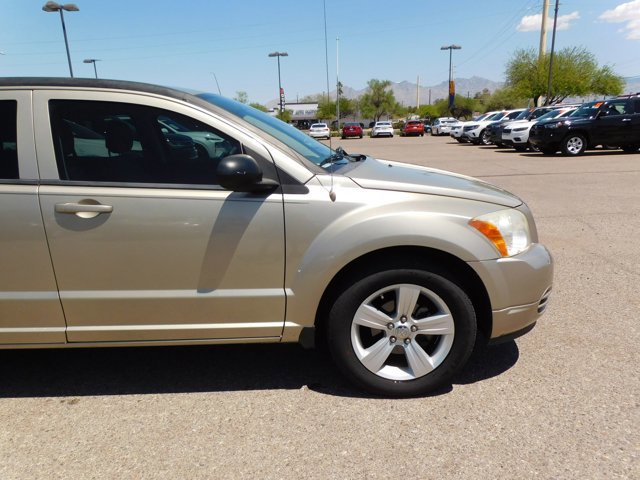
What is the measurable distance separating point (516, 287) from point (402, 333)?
0.67m

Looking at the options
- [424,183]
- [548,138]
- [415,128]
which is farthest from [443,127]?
[424,183]

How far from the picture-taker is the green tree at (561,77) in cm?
4644

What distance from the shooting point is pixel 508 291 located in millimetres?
2660

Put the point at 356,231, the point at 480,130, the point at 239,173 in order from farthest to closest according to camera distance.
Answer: the point at 480,130
the point at 356,231
the point at 239,173

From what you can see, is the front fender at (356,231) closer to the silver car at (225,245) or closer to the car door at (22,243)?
the silver car at (225,245)

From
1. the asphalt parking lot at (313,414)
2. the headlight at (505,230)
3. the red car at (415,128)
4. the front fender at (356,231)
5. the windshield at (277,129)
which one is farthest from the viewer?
the red car at (415,128)

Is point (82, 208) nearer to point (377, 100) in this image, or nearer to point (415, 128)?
point (415, 128)

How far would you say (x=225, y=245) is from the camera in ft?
8.38

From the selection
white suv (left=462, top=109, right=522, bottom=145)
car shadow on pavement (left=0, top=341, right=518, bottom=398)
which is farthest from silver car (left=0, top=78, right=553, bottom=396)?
white suv (left=462, top=109, right=522, bottom=145)

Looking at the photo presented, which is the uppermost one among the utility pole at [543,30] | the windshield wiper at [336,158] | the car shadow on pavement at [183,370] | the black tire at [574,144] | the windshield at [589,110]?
the utility pole at [543,30]

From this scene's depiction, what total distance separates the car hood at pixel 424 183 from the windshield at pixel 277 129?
280mm

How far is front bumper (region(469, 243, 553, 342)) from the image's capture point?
2.63 metres

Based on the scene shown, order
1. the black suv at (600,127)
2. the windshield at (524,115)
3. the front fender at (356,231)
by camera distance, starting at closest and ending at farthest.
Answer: the front fender at (356,231) < the black suv at (600,127) < the windshield at (524,115)

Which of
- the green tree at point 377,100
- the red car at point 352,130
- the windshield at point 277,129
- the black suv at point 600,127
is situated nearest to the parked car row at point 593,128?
the black suv at point 600,127
